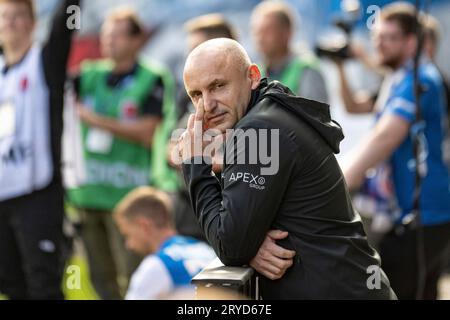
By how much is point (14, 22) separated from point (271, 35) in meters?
1.59

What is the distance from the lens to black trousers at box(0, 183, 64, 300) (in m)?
5.41

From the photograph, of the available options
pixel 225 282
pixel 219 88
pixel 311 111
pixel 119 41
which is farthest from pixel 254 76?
pixel 119 41

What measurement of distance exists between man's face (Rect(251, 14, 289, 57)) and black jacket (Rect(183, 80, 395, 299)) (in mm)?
2916

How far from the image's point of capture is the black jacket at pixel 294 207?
2984 millimetres

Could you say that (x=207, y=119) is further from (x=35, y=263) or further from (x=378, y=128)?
(x=35, y=263)

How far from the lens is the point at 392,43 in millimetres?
5340

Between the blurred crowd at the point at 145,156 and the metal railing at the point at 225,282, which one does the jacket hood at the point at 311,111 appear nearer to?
the metal railing at the point at 225,282

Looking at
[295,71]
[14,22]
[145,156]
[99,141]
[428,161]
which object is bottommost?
[145,156]

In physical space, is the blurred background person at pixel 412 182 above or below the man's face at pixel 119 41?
below

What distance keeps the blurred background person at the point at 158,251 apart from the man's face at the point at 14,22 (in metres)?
1.25

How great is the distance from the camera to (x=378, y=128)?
4926 mm

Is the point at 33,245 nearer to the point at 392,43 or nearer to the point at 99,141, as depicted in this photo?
the point at 99,141

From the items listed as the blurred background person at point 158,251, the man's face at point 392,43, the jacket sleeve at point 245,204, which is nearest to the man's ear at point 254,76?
the jacket sleeve at point 245,204

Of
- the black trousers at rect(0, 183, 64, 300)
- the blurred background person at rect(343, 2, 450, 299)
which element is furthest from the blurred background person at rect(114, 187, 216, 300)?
the blurred background person at rect(343, 2, 450, 299)
